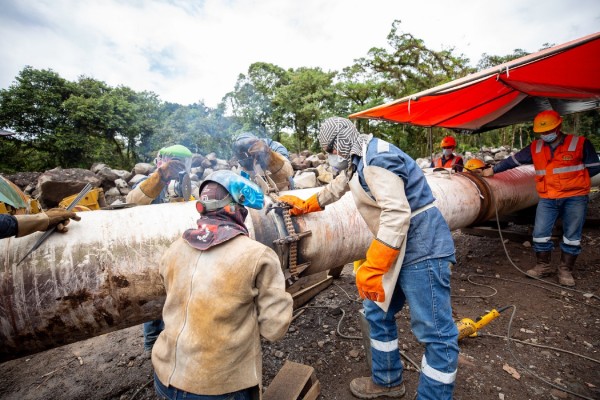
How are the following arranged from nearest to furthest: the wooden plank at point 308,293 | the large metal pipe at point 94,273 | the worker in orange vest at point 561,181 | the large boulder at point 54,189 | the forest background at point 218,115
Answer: the large metal pipe at point 94,273 → the wooden plank at point 308,293 → the worker in orange vest at point 561,181 → the large boulder at point 54,189 → the forest background at point 218,115

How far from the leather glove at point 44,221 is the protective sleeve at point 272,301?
113cm

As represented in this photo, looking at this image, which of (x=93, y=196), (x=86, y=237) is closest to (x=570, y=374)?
(x=86, y=237)

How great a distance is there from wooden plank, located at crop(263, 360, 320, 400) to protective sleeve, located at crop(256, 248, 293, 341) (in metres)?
0.80

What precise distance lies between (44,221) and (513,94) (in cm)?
517

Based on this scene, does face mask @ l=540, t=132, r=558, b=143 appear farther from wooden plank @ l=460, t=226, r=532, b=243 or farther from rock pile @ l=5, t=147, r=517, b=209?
rock pile @ l=5, t=147, r=517, b=209

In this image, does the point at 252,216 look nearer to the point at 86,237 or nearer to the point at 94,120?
the point at 86,237

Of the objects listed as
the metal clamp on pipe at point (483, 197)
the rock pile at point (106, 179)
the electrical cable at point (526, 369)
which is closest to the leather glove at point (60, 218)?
the electrical cable at point (526, 369)

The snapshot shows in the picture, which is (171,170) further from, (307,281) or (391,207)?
(307,281)

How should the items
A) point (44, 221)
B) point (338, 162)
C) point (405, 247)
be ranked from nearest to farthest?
1. point (44, 221)
2. point (405, 247)
3. point (338, 162)

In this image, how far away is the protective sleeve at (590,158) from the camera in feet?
11.2

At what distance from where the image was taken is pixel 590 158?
11.3 feet

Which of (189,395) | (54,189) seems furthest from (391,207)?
(54,189)

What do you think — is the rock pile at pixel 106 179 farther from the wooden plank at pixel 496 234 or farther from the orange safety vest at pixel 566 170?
the orange safety vest at pixel 566 170

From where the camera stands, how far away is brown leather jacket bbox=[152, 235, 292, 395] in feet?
4.19
